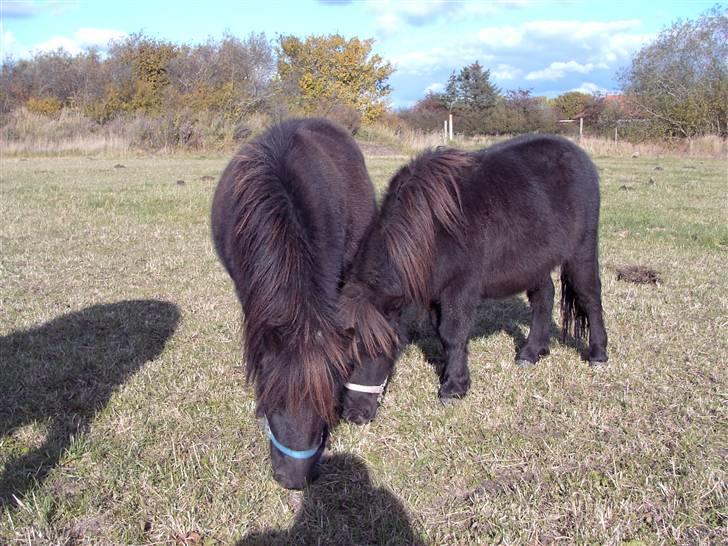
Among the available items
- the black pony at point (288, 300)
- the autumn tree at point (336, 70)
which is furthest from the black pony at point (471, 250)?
the autumn tree at point (336, 70)

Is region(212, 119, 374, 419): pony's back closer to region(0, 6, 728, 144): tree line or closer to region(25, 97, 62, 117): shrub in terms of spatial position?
region(0, 6, 728, 144): tree line

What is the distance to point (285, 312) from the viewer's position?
95.6 inches

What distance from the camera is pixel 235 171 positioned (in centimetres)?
328

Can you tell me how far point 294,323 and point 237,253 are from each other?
24.6 inches

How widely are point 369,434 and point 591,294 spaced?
7.05 feet

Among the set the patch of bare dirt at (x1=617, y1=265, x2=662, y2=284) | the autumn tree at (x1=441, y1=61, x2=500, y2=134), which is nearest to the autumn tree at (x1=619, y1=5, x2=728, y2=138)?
the autumn tree at (x1=441, y1=61, x2=500, y2=134)

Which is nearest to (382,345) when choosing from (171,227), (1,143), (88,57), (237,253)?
(237,253)

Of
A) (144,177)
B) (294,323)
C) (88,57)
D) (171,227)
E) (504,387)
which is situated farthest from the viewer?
(88,57)

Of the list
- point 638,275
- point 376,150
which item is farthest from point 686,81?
point 638,275

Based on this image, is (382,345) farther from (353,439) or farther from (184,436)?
(184,436)

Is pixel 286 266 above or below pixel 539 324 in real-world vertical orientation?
above

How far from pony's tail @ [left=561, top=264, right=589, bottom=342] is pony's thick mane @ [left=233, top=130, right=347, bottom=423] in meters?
2.52

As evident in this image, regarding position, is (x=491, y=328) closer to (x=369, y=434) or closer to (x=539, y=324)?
(x=539, y=324)

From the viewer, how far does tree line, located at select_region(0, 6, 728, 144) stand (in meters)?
28.2
